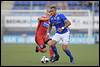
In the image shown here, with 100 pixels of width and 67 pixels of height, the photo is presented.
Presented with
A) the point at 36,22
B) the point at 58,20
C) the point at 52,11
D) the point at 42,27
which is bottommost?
the point at 36,22

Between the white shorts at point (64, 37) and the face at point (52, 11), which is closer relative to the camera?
the face at point (52, 11)

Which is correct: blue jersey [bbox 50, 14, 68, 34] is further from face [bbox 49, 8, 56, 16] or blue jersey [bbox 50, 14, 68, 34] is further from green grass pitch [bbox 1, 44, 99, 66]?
green grass pitch [bbox 1, 44, 99, 66]

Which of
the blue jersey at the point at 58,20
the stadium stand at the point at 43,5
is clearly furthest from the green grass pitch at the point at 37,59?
the stadium stand at the point at 43,5

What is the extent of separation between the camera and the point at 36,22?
3045 centimetres

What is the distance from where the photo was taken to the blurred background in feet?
99.1

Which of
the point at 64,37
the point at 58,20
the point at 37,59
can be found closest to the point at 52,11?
the point at 58,20

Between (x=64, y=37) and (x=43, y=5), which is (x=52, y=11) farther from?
(x=43, y=5)

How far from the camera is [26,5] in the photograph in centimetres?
3381

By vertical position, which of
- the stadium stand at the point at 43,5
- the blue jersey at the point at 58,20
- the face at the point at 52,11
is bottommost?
the stadium stand at the point at 43,5

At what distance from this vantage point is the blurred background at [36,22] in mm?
30219

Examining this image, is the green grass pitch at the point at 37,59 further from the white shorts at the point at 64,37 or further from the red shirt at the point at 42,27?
the red shirt at the point at 42,27

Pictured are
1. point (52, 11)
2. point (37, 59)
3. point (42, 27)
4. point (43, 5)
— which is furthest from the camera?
point (43, 5)

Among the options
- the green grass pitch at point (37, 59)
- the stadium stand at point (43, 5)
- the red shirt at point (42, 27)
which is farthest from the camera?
the stadium stand at point (43, 5)

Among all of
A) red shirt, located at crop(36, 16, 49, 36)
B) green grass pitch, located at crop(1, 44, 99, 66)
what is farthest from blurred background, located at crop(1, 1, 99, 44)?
red shirt, located at crop(36, 16, 49, 36)
